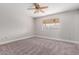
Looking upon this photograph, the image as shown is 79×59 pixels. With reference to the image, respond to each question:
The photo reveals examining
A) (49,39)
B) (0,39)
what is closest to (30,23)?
(49,39)

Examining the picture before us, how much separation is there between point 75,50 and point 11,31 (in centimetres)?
140

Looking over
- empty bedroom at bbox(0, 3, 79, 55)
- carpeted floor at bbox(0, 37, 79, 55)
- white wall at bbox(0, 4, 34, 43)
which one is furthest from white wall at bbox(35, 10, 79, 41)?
white wall at bbox(0, 4, 34, 43)

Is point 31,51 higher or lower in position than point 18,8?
lower

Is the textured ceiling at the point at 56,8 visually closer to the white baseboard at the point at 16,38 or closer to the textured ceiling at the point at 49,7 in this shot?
the textured ceiling at the point at 49,7

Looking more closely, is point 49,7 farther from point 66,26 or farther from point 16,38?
point 16,38

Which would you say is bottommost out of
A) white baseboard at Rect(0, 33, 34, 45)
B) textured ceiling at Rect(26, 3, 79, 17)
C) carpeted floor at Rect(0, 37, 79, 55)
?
carpeted floor at Rect(0, 37, 79, 55)

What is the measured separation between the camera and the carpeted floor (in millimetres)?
1932

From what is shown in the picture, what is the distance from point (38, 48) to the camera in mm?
2004

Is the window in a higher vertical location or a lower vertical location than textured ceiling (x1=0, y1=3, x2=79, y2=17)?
lower

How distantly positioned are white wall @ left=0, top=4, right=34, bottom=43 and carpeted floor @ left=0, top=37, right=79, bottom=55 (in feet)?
0.55

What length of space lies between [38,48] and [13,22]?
773mm

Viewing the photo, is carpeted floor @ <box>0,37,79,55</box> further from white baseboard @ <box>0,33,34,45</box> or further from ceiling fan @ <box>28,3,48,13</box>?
ceiling fan @ <box>28,3,48,13</box>
